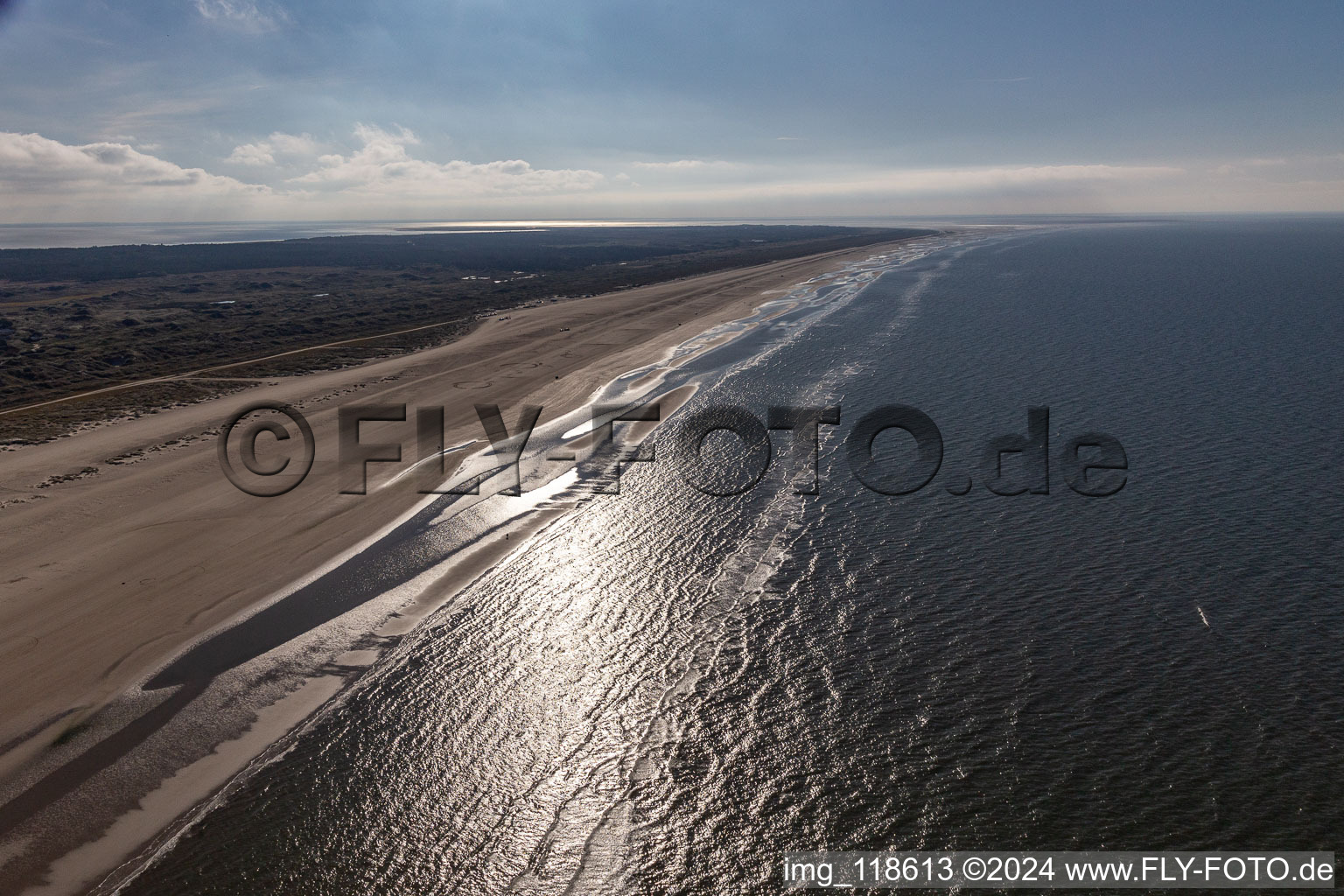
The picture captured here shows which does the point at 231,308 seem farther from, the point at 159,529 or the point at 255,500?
the point at 159,529

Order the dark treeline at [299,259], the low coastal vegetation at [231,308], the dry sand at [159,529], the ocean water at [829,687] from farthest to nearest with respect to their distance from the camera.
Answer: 1. the dark treeline at [299,259]
2. the low coastal vegetation at [231,308]
3. the dry sand at [159,529]
4. the ocean water at [829,687]

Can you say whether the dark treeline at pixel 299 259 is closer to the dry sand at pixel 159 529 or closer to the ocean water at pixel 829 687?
the dry sand at pixel 159 529

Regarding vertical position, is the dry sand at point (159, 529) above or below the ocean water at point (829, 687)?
above

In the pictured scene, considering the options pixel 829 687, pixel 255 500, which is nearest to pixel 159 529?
pixel 255 500

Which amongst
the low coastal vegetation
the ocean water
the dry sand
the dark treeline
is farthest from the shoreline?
the dark treeline

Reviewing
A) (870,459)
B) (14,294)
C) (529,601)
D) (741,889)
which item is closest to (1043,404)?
→ (870,459)

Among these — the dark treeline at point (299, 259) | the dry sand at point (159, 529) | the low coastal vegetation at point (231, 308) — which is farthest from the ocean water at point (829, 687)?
the dark treeline at point (299, 259)

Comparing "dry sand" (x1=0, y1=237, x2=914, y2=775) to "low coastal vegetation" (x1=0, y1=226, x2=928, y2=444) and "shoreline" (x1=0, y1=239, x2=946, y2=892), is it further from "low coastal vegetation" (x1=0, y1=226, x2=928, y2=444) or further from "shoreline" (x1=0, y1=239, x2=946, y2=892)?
"low coastal vegetation" (x1=0, y1=226, x2=928, y2=444)

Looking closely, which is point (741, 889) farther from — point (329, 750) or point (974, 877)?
point (329, 750)

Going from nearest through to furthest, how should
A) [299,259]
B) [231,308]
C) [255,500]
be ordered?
[255,500], [231,308], [299,259]
